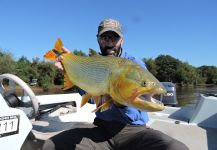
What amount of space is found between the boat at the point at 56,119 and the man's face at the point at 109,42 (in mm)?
1011

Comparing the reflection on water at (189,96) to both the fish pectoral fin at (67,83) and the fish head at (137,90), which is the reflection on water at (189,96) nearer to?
the fish pectoral fin at (67,83)

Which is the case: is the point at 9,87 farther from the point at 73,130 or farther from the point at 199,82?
the point at 199,82

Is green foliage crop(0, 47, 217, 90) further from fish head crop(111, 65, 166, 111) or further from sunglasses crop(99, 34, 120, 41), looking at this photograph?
fish head crop(111, 65, 166, 111)

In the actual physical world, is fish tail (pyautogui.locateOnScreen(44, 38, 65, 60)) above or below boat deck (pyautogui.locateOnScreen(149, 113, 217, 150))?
above

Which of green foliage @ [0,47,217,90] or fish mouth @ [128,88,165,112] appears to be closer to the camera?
fish mouth @ [128,88,165,112]

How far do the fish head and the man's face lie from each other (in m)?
1.24

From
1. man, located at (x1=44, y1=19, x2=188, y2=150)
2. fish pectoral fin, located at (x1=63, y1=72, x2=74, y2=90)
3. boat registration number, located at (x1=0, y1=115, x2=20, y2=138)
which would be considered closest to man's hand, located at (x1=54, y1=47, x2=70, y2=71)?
fish pectoral fin, located at (x1=63, y1=72, x2=74, y2=90)

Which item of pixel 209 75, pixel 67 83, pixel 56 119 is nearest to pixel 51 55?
pixel 67 83

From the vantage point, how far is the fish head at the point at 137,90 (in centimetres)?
281

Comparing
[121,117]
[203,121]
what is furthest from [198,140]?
[121,117]

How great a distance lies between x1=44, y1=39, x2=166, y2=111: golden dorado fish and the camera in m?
2.82

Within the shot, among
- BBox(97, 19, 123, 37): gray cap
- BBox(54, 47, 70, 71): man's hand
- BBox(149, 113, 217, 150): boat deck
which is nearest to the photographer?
BBox(54, 47, 70, 71): man's hand

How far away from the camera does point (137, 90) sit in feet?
9.20

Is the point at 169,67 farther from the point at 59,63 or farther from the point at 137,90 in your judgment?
→ the point at 137,90
